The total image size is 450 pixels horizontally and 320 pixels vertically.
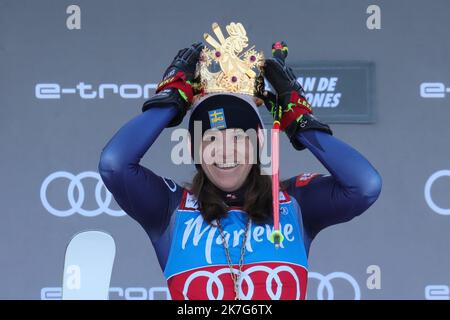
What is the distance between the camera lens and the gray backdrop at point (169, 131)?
4.59 metres

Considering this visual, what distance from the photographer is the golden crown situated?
272 centimetres

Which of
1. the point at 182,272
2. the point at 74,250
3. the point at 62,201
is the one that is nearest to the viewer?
the point at 182,272

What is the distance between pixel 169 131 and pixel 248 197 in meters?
1.96

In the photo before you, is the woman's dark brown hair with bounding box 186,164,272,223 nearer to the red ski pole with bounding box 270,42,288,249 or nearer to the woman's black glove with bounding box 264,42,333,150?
the red ski pole with bounding box 270,42,288,249

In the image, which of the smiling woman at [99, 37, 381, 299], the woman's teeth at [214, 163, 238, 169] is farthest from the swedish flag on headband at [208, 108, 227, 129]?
the woman's teeth at [214, 163, 238, 169]

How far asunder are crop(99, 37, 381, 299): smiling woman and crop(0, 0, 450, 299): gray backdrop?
6.17 ft

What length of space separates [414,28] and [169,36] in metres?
1.20

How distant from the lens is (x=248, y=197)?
267 centimetres

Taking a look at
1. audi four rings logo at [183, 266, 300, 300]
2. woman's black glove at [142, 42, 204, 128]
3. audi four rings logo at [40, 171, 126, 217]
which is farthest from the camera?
audi four rings logo at [40, 171, 126, 217]

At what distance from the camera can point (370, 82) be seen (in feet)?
15.1

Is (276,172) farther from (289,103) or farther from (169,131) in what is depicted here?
(169,131)

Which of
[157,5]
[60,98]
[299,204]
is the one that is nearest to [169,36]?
[157,5]

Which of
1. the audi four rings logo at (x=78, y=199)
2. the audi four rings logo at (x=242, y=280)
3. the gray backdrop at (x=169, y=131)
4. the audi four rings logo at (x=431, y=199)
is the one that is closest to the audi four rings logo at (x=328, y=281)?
the gray backdrop at (x=169, y=131)

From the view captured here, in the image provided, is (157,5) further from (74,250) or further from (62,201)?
(74,250)
